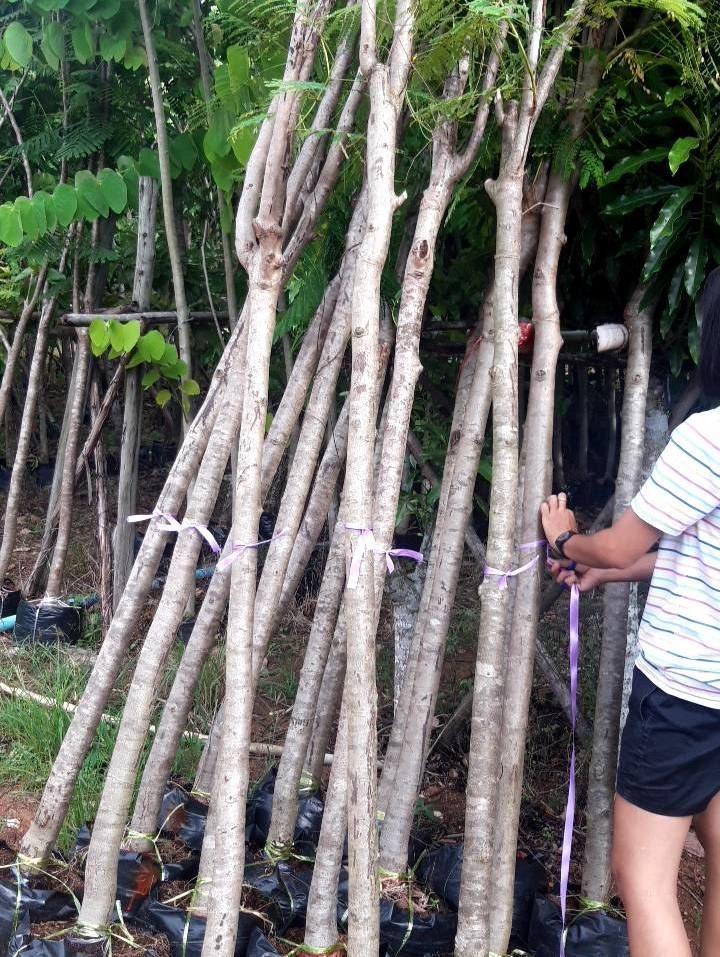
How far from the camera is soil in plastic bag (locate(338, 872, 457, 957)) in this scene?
2250 mm

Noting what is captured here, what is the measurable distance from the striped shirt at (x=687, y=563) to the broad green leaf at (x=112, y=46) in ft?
10.5

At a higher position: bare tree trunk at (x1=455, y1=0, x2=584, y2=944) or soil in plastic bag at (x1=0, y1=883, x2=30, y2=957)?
bare tree trunk at (x1=455, y1=0, x2=584, y2=944)

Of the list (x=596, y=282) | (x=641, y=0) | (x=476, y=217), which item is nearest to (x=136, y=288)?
(x=476, y=217)

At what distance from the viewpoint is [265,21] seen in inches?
107

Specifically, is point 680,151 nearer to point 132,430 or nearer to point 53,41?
point 132,430

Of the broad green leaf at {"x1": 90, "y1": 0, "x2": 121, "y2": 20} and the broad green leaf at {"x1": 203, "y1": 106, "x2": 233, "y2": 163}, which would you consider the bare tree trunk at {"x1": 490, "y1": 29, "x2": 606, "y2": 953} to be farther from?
the broad green leaf at {"x1": 90, "y1": 0, "x2": 121, "y2": 20}

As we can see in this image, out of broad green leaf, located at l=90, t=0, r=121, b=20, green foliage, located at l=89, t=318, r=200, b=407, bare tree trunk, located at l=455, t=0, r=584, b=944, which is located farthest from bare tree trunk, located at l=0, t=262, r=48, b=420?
bare tree trunk, located at l=455, t=0, r=584, b=944

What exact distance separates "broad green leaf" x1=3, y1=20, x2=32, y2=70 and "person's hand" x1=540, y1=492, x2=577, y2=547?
10.1ft

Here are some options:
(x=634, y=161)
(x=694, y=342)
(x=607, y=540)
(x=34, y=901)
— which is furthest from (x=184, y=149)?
(x=34, y=901)

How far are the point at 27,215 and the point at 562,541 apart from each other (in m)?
2.63

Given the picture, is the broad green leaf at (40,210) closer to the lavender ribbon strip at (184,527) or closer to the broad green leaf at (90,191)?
the broad green leaf at (90,191)

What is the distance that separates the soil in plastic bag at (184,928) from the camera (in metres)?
2.20

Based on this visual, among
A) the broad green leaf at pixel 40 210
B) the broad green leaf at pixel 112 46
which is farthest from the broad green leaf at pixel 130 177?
the broad green leaf at pixel 112 46

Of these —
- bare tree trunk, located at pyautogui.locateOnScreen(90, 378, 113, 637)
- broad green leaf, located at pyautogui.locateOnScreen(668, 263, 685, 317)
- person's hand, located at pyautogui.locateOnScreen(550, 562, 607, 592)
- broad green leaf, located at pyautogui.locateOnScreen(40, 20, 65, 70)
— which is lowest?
bare tree trunk, located at pyautogui.locateOnScreen(90, 378, 113, 637)
